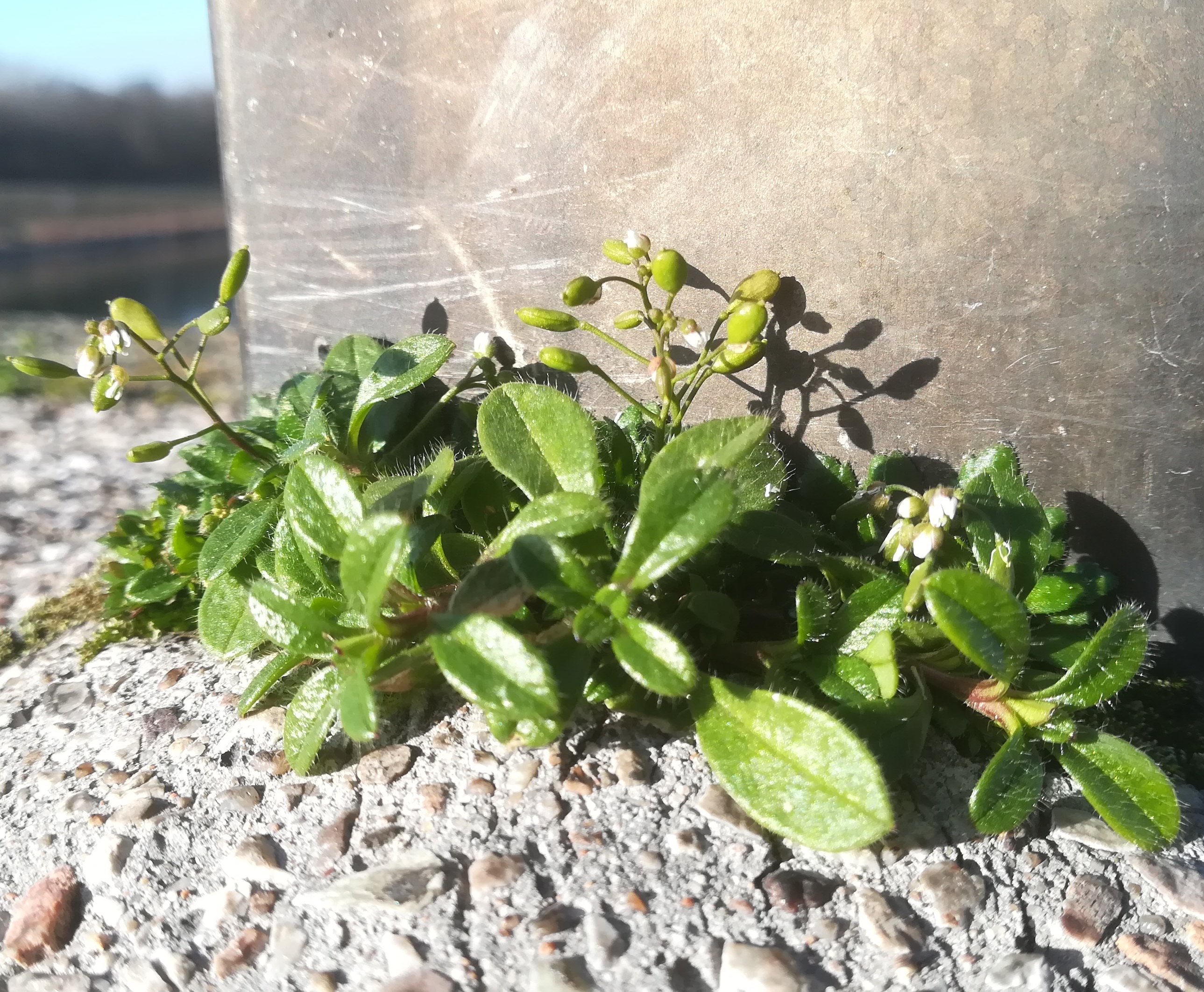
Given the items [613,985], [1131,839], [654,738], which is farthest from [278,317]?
[1131,839]

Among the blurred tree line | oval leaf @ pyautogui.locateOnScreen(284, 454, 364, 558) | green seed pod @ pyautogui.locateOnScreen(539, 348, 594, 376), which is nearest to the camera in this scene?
oval leaf @ pyautogui.locateOnScreen(284, 454, 364, 558)

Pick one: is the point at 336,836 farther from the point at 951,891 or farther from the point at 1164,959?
the point at 1164,959

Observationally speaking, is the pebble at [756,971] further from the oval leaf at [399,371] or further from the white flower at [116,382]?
the white flower at [116,382]

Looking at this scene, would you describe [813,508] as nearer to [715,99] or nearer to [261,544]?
[715,99]

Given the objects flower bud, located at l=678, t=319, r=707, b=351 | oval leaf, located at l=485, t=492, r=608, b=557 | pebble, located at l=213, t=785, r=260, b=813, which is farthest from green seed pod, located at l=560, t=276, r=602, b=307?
pebble, located at l=213, t=785, r=260, b=813

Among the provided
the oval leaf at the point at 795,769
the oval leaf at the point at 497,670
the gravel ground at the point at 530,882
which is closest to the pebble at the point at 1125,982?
the gravel ground at the point at 530,882

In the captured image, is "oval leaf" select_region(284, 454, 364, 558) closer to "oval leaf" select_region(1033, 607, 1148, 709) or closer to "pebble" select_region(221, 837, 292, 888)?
"pebble" select_region(221, 837, 292, 888)

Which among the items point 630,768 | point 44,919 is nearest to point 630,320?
point 630,768
